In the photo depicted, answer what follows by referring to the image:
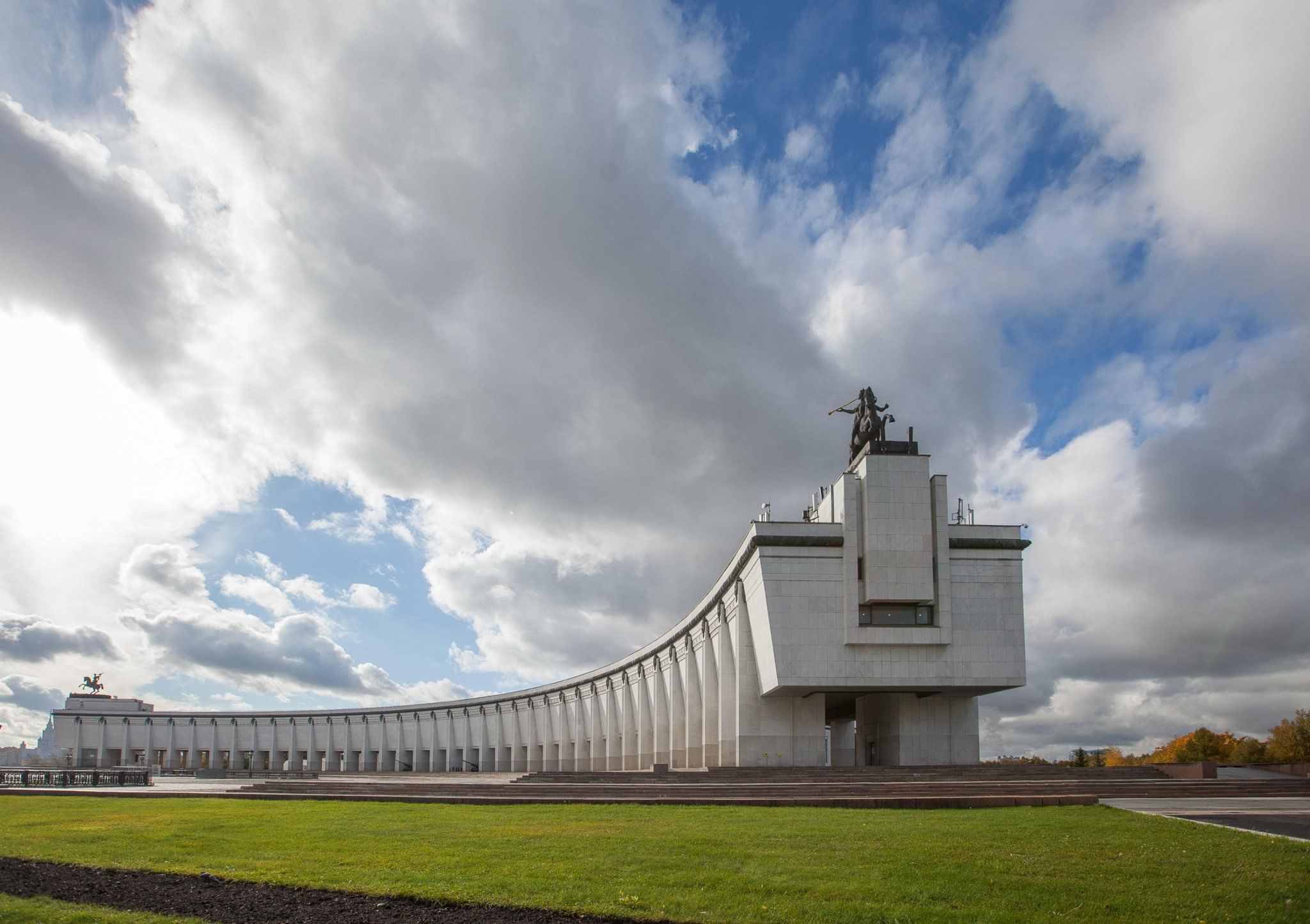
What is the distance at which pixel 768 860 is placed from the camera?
12375 mm

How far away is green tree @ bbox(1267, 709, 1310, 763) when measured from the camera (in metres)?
65.7

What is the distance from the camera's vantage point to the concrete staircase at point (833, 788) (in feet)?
68.7

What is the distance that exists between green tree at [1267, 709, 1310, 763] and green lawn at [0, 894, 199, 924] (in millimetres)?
73881

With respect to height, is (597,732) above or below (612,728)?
below

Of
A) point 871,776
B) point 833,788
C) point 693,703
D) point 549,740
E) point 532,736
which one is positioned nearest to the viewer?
point 833,788

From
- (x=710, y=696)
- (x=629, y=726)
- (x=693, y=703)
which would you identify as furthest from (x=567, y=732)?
(x=710, y=696)

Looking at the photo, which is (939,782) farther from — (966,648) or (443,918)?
(443,918)

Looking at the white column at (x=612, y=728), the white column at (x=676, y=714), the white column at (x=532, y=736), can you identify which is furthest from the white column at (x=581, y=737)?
the white column at (x=676, y=714)

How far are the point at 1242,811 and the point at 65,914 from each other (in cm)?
2093

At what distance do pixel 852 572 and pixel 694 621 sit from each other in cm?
1551

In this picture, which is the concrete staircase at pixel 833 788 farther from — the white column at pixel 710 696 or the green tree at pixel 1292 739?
the green tree at pixel 1292 739

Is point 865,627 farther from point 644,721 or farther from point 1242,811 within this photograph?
point 644,721

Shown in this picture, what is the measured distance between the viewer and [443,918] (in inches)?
393

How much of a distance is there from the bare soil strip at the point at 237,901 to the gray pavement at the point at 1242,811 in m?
12.2
